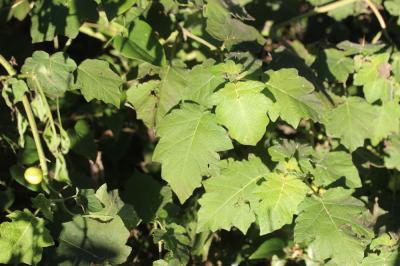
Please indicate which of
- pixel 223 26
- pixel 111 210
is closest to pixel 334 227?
pixel 111 210

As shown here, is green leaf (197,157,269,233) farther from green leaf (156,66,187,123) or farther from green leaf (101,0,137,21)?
green leaf (101,0,137,21)

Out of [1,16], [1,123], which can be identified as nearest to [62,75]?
[1,123]

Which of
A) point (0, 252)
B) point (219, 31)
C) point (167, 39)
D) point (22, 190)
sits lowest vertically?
point (22, 190)

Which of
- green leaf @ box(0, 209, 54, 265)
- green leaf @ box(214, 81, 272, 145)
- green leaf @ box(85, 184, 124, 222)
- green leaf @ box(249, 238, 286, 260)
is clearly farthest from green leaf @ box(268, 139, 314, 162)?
green leaf @ box(0, 209, 54, 265)

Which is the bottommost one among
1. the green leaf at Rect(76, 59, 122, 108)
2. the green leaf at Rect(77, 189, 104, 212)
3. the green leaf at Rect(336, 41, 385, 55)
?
the green leaf at Rect(77, 189, 104, 212)

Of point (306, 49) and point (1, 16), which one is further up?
point (1, 16)

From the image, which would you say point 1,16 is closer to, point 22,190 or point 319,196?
point 22,190

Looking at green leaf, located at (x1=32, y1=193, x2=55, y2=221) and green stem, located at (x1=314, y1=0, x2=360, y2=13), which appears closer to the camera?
green leaf, located at (x1=32, y1=193, x2=55, y2=221)

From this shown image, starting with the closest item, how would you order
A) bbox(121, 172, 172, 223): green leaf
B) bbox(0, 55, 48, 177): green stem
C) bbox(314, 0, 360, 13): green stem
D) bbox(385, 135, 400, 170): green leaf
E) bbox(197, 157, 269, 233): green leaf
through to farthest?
bbox(197, 157, 269, 233): green leaf, bbox(0, 55, 48, 177): green stem, bbox(121, 172, 172, 223): green leaf, bbox(385, 135, 400, 170): green leaf, bbox(314, 0, 360, 13): green stem

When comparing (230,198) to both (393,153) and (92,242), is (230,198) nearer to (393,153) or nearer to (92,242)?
(92,242)
